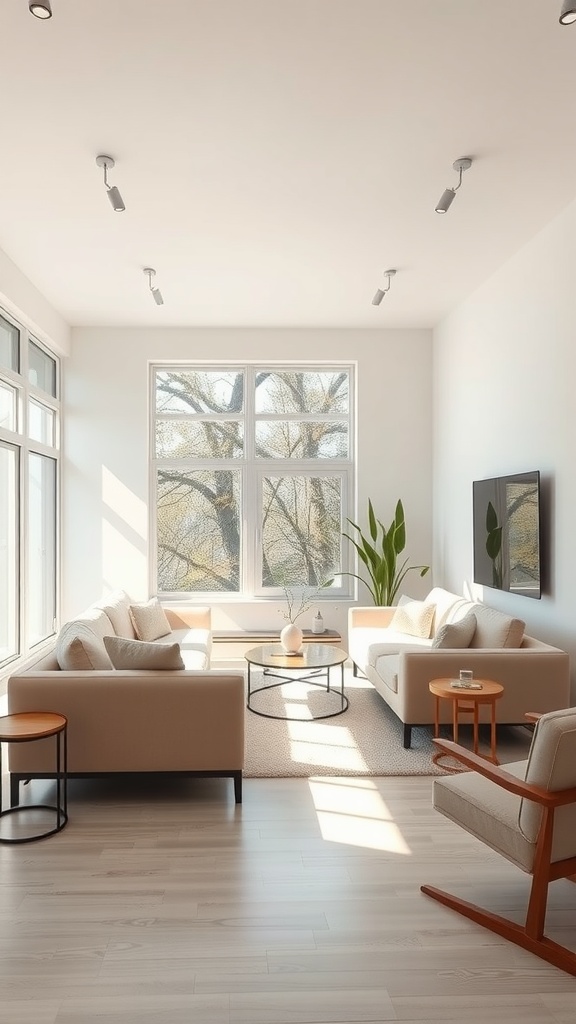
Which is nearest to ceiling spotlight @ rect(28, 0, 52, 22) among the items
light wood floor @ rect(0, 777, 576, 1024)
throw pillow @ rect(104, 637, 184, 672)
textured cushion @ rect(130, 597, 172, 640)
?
throw pillow @ rect(104, 637, 184, 672)

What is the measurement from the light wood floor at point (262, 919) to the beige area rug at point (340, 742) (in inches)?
15.6

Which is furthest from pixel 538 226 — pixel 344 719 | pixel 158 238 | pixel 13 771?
pixel 13 771

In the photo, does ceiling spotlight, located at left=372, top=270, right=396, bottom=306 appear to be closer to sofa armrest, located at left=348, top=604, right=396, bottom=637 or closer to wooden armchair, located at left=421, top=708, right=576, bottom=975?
sofa armrest, located at left=348, top=604, right=396, bottom=637

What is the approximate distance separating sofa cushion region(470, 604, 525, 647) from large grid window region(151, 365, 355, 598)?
272 cm

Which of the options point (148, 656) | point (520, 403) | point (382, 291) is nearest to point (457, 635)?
point (520, 403)

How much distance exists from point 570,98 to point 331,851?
11.1ft

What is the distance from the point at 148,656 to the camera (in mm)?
3568

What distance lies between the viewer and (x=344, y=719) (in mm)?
4871

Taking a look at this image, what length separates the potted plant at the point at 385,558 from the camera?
6.73m

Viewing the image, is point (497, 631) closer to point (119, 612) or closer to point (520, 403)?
point (520, 403)

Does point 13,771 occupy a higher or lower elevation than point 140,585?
lower

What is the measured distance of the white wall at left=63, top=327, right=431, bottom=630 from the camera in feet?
22.9

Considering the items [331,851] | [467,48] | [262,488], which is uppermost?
[467,48]

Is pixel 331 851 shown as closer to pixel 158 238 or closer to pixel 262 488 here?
pixel 158 238
